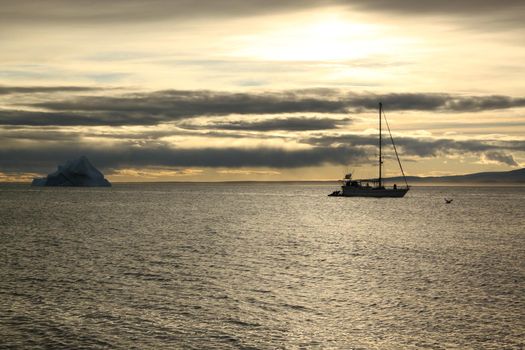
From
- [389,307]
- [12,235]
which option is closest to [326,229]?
[12,235]

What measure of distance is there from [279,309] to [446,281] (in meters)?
14.6

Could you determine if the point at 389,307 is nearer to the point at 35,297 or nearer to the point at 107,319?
the point at 107,319

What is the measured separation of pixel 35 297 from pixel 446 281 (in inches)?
1014

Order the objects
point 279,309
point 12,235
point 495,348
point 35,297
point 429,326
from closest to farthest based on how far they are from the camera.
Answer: point 495,348
point 429,326
point 279,309
point 35,297
point 12,235

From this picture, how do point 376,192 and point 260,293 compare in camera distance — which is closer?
point 260,293

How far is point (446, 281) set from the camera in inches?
1553

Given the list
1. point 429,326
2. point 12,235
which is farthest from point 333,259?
point 12,235

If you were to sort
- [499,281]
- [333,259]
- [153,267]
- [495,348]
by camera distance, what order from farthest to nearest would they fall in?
[333,259] → [153,267] → [499,281] → [495,348]

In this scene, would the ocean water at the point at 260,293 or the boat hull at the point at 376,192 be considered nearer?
the ocean water at the point at 260,293

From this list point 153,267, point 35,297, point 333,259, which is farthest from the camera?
point 333,259

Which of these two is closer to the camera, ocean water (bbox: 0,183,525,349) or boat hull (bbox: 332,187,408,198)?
ocean water (bbox: 0,183,525,349)

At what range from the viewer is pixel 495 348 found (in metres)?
23.6

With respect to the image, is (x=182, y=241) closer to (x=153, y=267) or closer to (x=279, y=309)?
(x=153, y=267)

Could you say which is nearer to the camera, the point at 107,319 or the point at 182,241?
the point at 107,319
